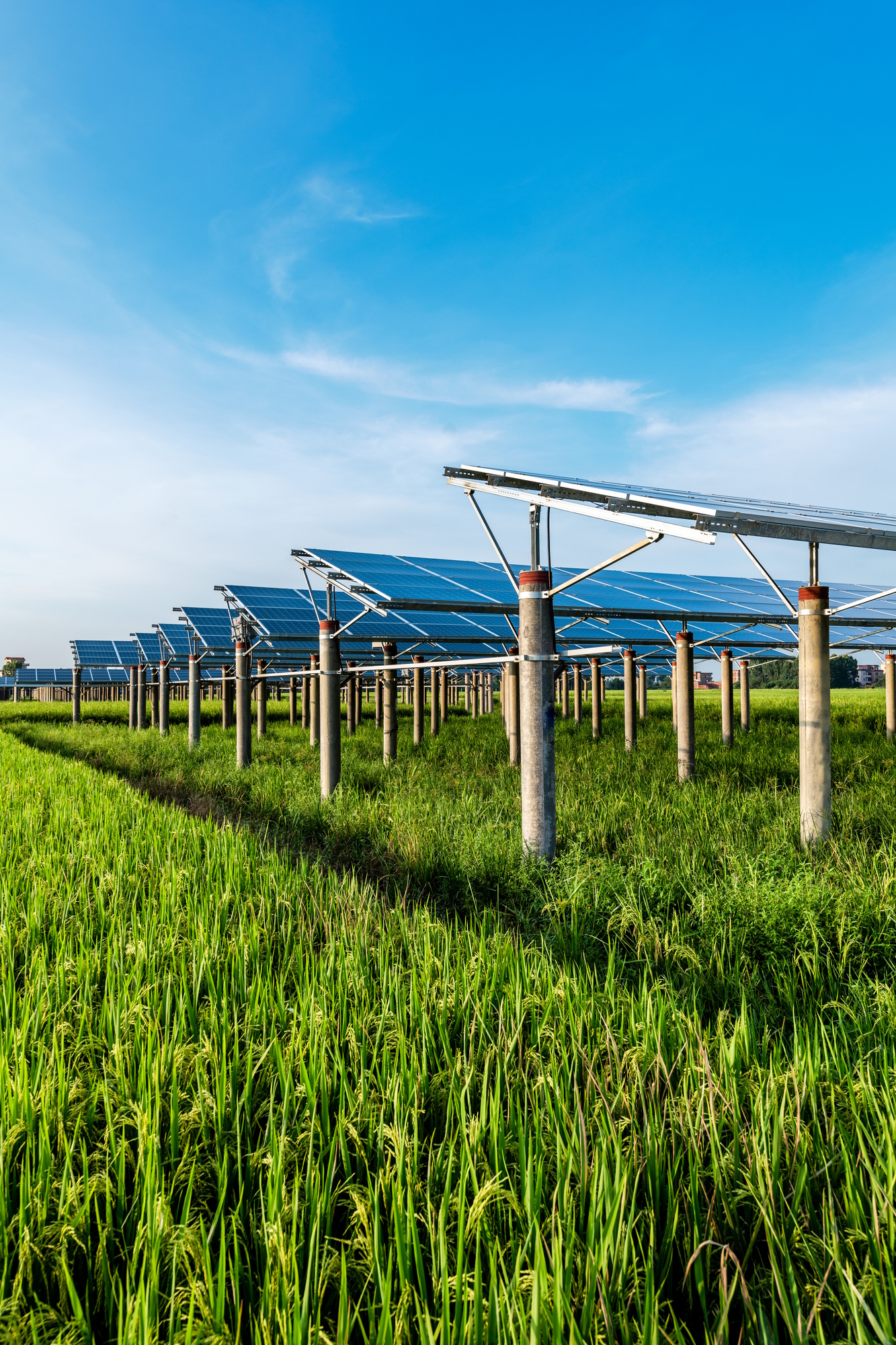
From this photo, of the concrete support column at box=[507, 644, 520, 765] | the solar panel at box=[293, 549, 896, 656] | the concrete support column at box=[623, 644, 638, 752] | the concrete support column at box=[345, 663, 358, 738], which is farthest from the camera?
the concrete support column at box=[345, 663, 358, 738]

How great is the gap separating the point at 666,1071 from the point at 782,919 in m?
2.13

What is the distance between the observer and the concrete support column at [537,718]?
20.1 feet

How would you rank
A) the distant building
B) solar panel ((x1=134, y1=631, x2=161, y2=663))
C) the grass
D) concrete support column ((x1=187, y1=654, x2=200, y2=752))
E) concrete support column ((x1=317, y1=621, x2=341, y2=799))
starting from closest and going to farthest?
1. the grass
2. concrete support column ((x1=317, y1=621, x2=341, y2=799))
3. concrete support column ((x1=187, y1=654, x2=200, y2=752))
4. solar panel ((x1=134, y1=631, x2=161, y2=663))
5. the distant building

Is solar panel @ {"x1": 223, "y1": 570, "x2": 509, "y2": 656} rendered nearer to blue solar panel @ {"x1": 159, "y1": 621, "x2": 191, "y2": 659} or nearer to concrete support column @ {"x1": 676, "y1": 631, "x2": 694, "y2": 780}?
concrete support column @ {"x1": 676, "y1": 631, "x2": 694, "y2": 780}

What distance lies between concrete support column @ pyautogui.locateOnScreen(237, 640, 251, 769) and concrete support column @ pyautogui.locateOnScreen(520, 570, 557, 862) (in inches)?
296

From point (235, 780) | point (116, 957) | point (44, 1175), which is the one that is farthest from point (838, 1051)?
point (235, 780)

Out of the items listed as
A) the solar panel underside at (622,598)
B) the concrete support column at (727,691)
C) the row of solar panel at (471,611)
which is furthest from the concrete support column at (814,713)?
the concrete support column at (727,691)

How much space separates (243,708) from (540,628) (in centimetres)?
842

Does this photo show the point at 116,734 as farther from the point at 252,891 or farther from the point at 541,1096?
the point at 541,1096

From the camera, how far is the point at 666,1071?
8.26 feet

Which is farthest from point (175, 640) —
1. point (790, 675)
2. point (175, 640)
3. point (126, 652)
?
point (790, 675)

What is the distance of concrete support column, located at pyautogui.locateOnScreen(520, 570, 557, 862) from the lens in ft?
20.1

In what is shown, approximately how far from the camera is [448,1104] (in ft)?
7.70

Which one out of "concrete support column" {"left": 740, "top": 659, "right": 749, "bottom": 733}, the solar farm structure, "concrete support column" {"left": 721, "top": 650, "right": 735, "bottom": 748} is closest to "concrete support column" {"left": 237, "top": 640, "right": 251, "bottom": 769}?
the solar farm structure
